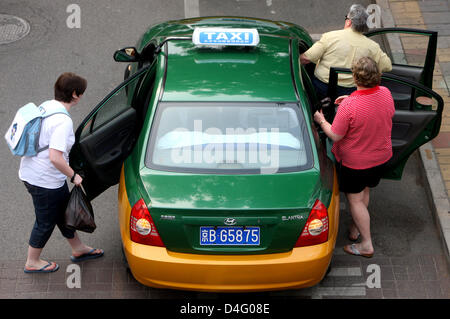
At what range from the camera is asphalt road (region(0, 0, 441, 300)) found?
6.50m

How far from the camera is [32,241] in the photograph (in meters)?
5.80

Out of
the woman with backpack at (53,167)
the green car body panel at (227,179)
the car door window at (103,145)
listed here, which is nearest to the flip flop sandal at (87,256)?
the woman with backpack at (53,167)

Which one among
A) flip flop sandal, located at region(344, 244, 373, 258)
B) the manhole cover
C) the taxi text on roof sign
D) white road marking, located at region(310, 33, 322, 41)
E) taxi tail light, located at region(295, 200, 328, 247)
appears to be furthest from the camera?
white road marking, located at region(310, 33, 322, 41)

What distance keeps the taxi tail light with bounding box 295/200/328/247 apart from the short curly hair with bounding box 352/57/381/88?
1.12 metres

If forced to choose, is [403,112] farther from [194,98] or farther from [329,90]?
[194,98]

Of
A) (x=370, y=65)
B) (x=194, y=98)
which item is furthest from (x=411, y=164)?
(x=194, y=98)

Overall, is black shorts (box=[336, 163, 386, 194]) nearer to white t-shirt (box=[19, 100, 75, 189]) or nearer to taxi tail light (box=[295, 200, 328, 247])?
taxi tail light (box=[295, 200, 328, 247])

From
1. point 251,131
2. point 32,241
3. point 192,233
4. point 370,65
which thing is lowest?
point 32,241

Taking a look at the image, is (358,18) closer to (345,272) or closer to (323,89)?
(323,89)

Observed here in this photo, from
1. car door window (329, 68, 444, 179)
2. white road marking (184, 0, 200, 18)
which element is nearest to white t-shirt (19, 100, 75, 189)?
car door window (329, 68, 444, 179)

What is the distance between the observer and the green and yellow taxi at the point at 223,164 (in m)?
5.02

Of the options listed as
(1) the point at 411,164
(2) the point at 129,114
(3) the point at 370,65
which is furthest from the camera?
(1) the point at 411,164

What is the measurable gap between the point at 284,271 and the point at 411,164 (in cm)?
316

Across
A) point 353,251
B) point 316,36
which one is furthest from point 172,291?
point 316,36
